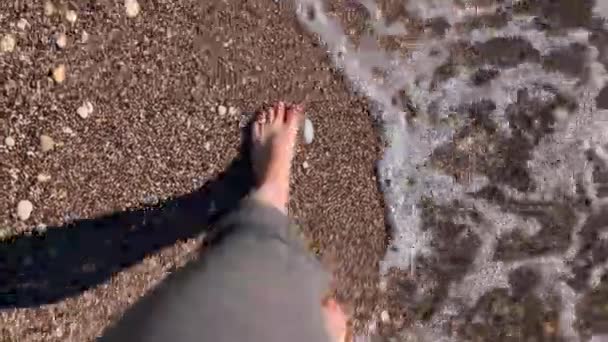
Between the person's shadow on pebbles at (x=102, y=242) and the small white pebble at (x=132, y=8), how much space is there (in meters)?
0.52

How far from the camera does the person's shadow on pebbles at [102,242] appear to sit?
237cm

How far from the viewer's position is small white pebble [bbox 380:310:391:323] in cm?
269

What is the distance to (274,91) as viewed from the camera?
2496 mm

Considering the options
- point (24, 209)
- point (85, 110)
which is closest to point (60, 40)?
point (85, 110)

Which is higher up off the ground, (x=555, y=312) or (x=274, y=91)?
(x=274, y=91)

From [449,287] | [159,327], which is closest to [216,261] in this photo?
[159,327]

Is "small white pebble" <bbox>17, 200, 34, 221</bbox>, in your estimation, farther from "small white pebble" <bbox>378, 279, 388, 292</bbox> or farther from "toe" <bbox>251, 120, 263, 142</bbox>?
"small white pebble" <bbox>378, 279, 388, 292</bbox>

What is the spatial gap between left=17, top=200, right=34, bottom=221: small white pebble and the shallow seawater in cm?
113

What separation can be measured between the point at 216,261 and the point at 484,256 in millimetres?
1126

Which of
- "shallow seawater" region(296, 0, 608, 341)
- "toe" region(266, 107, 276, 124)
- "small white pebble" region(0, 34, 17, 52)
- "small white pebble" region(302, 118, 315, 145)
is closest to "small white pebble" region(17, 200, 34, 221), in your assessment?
"small white pebble" region(0, 34, 17, 52)

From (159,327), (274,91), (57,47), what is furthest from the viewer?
(274,91)

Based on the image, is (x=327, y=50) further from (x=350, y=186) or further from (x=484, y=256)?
(x=484, y=256)

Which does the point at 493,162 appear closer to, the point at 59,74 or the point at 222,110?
the point at 222,110

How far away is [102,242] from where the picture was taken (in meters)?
2.41
